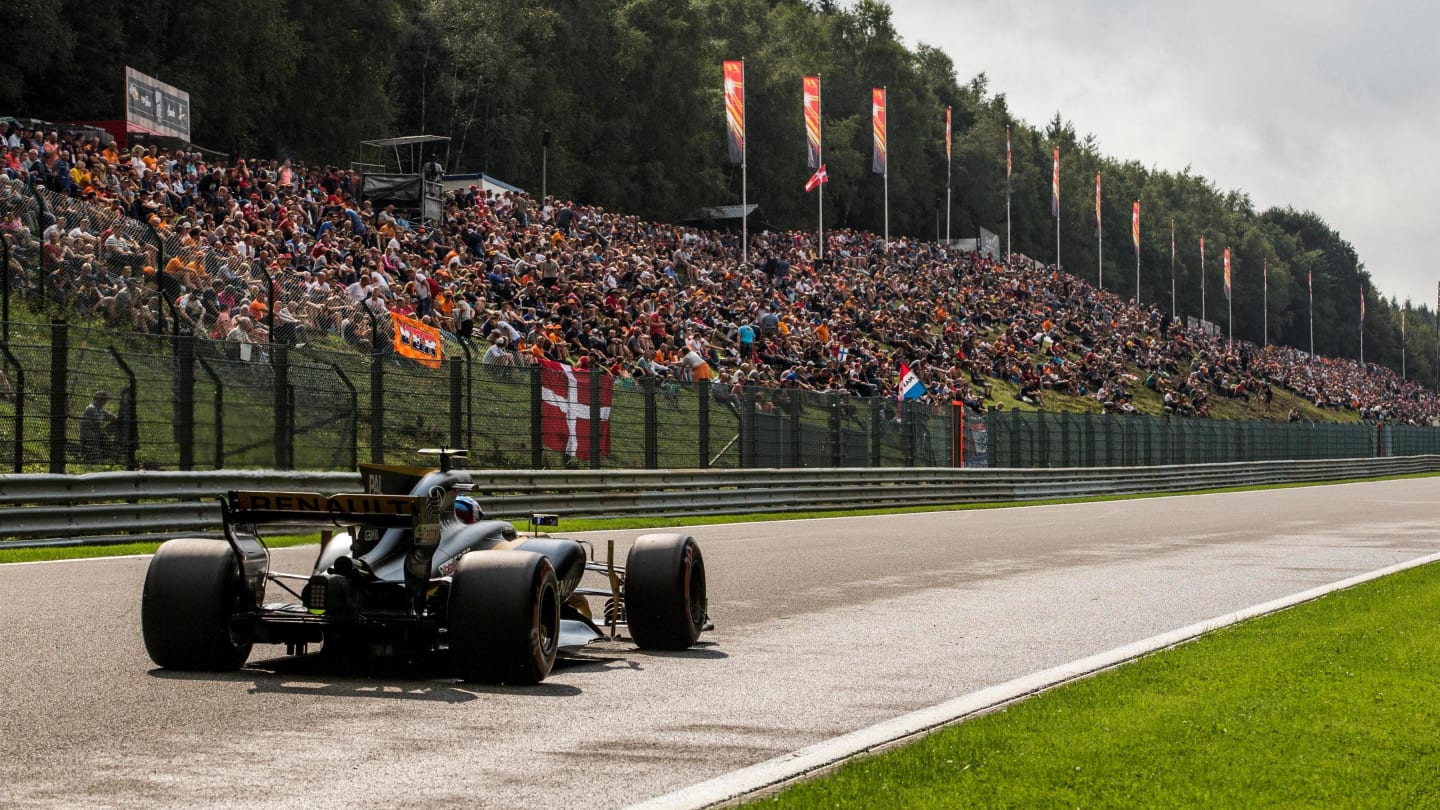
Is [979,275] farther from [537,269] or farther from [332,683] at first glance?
[332,683]

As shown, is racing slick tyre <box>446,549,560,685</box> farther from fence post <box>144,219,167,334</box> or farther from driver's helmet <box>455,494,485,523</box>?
fence post <box>144,219,167,334</box>

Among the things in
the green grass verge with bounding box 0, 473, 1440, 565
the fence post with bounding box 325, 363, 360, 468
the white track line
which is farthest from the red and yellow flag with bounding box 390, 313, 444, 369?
the white track line

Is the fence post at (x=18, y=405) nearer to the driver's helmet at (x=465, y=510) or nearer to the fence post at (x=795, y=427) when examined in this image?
the driver's helmet at (x=465, y=510)

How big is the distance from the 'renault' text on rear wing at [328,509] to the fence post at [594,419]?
49.3 ft

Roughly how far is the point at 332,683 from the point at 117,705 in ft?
3.32

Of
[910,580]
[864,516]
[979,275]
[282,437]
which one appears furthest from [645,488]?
[979,275]

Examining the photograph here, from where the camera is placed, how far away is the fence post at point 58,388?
1600cm

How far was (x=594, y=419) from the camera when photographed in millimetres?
23094

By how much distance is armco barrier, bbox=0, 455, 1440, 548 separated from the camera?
15758 mm

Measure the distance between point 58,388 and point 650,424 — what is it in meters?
9.75

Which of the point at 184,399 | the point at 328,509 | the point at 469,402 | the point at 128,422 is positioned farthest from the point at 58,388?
the point at 328,509

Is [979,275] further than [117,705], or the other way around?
[979,275]

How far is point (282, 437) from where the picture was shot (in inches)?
735

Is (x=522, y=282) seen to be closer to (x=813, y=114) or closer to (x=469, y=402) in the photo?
(x=469, y=402)
